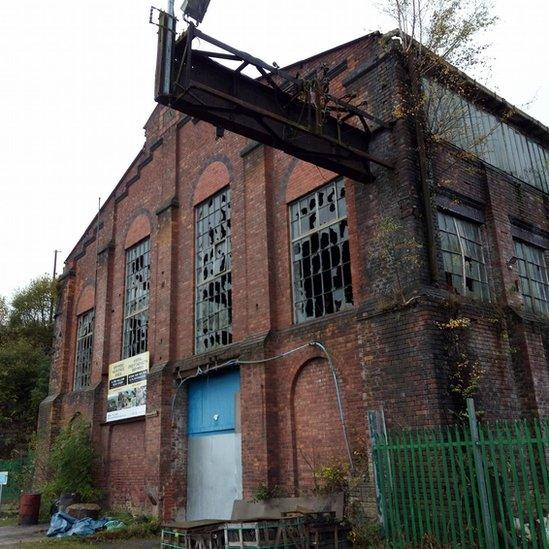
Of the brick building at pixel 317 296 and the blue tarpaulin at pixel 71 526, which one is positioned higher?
the brick building at pixel 317 296

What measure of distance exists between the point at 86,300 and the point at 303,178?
1146cm

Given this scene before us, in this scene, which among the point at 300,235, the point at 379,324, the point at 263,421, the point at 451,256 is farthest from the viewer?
the point at 300,235

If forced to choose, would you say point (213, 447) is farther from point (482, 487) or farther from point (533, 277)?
point (533, 277)

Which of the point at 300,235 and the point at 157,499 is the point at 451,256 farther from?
the point at 157,499

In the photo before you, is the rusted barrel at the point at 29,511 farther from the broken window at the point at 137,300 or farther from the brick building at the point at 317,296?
the broken window at the point at 137,300

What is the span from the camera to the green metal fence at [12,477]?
22.1 meters

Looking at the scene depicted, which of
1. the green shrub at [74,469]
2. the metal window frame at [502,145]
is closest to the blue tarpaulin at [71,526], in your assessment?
the green shrub at [74,469]

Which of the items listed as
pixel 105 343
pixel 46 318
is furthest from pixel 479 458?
pixel 46 318

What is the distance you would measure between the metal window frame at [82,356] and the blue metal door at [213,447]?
641 centimetres

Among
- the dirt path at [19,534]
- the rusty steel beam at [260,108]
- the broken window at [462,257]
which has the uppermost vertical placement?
the rusty steel beam at [260,108]

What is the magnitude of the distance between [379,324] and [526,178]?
21.6 ft

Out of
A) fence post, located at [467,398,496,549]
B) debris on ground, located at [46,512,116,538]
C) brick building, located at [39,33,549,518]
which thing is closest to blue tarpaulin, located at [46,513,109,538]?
debris on ground, located at [46,512,116,538]

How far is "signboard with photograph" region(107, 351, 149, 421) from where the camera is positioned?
608 inches

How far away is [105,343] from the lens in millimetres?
17953
